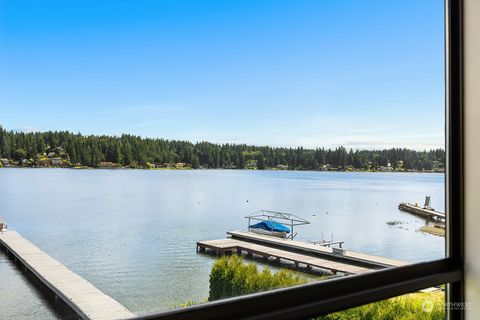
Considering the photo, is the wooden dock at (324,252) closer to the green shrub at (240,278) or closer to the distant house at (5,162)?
the green shrub at (240,278)

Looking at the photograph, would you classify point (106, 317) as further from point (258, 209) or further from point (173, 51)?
point (173, 51)

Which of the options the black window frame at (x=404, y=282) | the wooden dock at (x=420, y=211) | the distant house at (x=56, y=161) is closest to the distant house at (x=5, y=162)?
the distant house at (x=56, y=161)

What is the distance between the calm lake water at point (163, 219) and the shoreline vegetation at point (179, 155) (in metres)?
0.03

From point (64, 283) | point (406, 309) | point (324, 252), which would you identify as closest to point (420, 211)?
point (406, 309)

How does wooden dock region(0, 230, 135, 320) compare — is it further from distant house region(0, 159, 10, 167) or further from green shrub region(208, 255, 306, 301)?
green shrub region(208, 255, 306, 301)

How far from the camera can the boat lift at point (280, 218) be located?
1.76 metres

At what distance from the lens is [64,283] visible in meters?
1.34

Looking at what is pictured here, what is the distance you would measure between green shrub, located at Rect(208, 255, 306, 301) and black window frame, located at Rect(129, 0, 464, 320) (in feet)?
0.58

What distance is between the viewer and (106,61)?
1512 mm

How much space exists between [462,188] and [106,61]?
4.68ft

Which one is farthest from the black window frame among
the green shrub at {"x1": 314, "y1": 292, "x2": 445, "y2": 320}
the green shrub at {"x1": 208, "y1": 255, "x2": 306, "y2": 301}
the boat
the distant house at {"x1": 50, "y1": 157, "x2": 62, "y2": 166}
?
the distant house at {"x1": 50, "y1": 157, "x2": 62, "y2": 166}

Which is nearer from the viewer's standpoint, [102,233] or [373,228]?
[102,233]

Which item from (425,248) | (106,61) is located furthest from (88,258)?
(425,248)

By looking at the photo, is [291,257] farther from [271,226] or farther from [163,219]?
[163,219]
